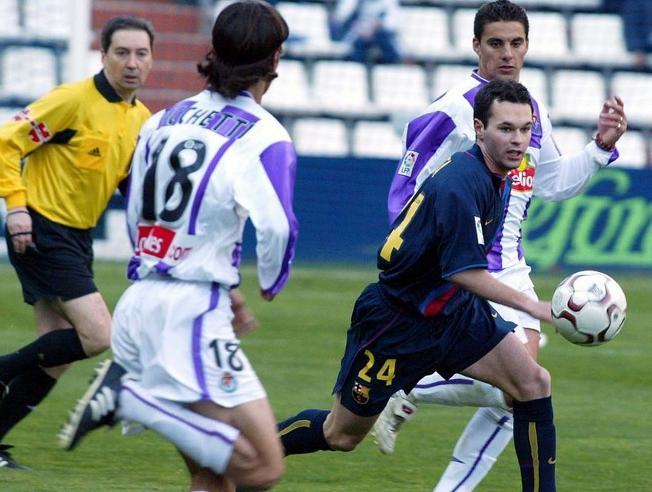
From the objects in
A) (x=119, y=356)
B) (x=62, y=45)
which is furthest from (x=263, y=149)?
(x=62, y=45)

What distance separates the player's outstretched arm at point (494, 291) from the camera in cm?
518

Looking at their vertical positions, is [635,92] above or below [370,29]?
below

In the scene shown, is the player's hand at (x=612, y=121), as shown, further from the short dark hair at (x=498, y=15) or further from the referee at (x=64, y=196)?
the referee at (x=64, y=196)

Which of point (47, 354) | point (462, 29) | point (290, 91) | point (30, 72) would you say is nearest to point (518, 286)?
point (47, 354)

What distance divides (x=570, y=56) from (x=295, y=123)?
4.55 metres

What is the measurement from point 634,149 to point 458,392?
13925 millimetres

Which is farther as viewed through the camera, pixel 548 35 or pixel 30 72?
pixel 548 35

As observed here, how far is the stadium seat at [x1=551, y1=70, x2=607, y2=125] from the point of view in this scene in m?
20.0

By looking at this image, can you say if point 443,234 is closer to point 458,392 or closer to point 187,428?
point 458,392

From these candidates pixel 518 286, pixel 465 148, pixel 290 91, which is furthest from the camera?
pixel 290 91

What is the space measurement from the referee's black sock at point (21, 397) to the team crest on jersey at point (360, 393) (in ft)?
6.17

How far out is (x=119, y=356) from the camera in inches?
182

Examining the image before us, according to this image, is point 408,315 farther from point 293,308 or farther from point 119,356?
point 293,308

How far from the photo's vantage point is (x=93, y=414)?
4.51 meters
